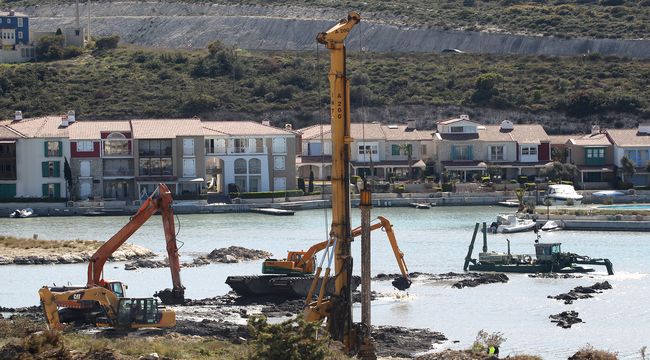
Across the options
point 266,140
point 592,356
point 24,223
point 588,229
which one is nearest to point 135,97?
point 266,140

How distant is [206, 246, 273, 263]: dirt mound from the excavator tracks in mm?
11911

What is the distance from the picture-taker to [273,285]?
144 feet

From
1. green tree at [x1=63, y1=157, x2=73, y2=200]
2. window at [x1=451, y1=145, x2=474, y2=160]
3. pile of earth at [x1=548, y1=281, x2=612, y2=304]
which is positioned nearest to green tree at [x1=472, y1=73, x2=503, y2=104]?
window at [x1=451, y1=145, x2=474, y2=160]

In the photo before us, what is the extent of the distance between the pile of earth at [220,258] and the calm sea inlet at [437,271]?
25.9 inches

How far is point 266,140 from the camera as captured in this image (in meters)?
86.5

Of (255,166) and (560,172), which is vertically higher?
(255,166)

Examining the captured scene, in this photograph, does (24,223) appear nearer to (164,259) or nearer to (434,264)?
(164,259)

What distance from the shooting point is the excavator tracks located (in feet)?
143

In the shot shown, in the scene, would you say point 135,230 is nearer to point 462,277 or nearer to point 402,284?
point 402,284

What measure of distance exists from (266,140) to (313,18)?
64888mm

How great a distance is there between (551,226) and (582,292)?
23724mm

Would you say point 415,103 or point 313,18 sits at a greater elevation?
point 313,18

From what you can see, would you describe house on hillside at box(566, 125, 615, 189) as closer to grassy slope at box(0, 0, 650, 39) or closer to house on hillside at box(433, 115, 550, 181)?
house on hillside at box(433, 115, 550, 181)

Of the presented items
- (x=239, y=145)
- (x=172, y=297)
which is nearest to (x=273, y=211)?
(x=239, y=145)
